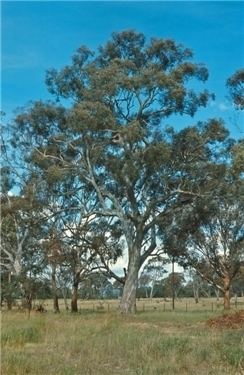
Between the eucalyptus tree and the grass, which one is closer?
the grass

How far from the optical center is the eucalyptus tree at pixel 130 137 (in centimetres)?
3198

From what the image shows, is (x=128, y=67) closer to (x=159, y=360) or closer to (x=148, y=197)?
(x=148, y=197)

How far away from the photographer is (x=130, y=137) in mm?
31219

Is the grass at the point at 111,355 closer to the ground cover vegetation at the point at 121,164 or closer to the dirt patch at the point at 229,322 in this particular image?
the dirt patch at the point at 229,322

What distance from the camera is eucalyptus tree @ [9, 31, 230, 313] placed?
105ft

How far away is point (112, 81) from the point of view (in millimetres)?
31734

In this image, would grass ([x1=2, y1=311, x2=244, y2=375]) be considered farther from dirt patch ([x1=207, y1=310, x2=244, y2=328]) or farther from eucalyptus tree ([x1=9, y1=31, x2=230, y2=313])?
eucalyptus tree ([x1=9, y1=31, x2=230, y2=313])

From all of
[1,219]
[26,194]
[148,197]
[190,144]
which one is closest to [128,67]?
[190,144]

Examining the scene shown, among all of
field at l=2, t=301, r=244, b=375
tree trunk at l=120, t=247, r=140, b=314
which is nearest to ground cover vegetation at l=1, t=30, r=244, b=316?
tree trunk at l=120, t=247, r=140, b=314

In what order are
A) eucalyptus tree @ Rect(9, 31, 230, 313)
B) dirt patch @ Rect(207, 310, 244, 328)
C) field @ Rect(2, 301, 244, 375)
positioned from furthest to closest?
eucalyptus tree @ Rect(9, 31, 230, 313) → dirt patch @ Rect(207, 310, 244, 328) → field @ Rect(2, 301, 244, 375)

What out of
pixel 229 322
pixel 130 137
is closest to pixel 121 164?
pixel 130 137

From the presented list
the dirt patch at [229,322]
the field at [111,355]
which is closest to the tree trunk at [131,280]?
the dirt patch at [229,322]

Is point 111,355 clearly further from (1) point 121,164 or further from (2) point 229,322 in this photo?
(1) point 121,164

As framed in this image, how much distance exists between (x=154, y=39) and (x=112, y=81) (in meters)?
4.69
